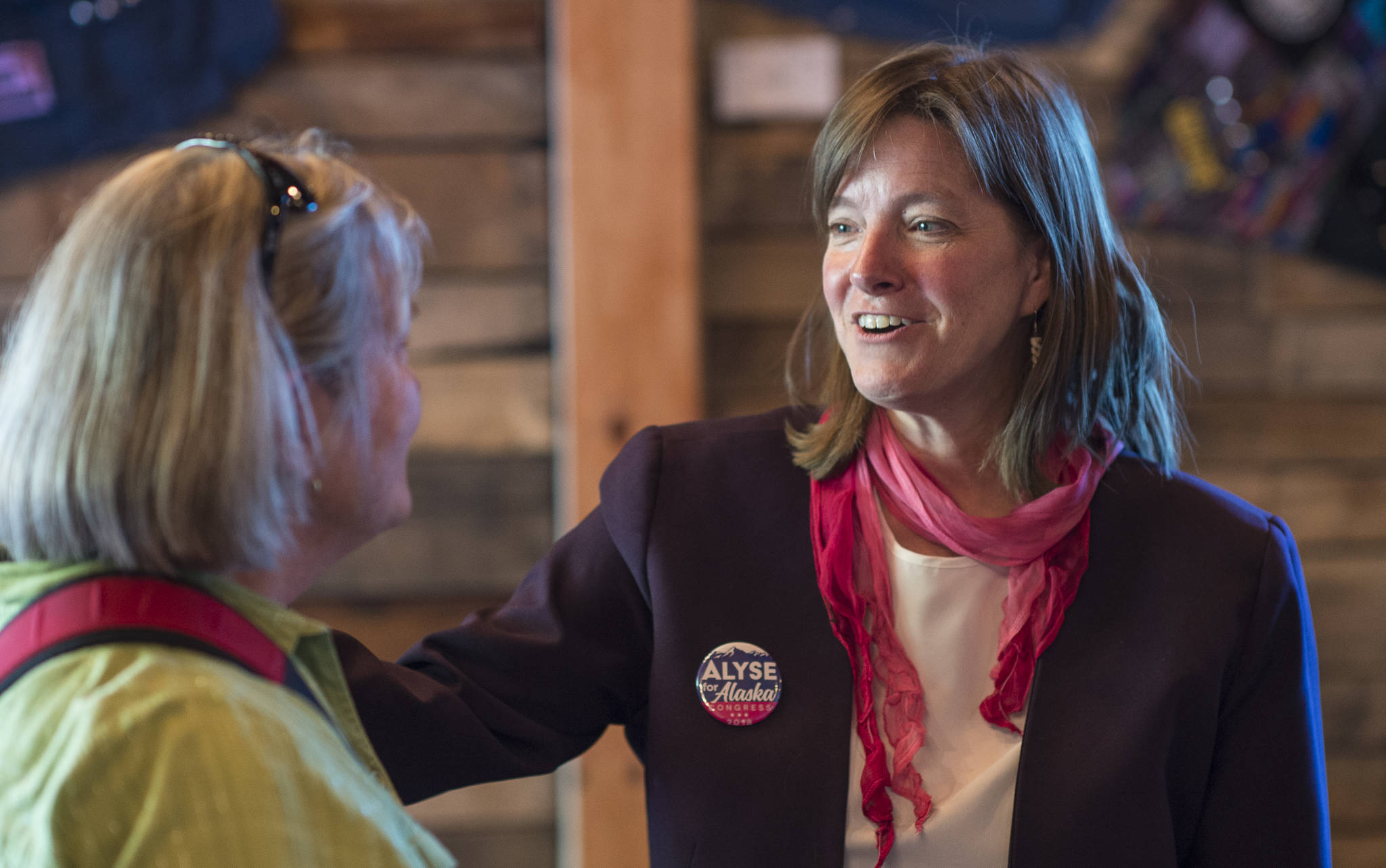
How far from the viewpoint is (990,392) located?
133 cm

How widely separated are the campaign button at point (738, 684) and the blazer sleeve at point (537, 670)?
0.35 feet

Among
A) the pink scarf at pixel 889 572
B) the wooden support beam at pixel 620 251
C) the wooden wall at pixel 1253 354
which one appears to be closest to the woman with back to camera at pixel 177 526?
the pink scarf at pixel 889 572

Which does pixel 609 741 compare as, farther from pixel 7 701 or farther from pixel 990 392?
pixel 7 701

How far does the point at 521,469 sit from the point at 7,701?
1.56m

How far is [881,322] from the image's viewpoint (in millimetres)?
1229

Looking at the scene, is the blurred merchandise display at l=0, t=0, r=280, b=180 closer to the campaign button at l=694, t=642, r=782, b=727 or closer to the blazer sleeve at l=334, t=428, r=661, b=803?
the blazer sleeve at l=334, t=428, r=661, b=803

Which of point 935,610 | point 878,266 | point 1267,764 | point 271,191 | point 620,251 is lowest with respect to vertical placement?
point 1267,764

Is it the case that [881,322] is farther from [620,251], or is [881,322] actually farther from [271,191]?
[620,251]

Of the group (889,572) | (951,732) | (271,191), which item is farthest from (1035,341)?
(271,191)

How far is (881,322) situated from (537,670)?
547mm

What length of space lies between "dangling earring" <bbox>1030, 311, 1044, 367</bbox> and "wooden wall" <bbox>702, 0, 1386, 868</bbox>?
0.87m

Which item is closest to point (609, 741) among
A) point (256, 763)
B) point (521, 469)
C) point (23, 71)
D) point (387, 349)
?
point (521, 469)

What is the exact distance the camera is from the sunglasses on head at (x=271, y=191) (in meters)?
0.79

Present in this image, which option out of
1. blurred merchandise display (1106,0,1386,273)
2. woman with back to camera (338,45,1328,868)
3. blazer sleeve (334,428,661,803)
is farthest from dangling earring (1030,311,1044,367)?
blurred merchandise display (1106,0,1386,273)
